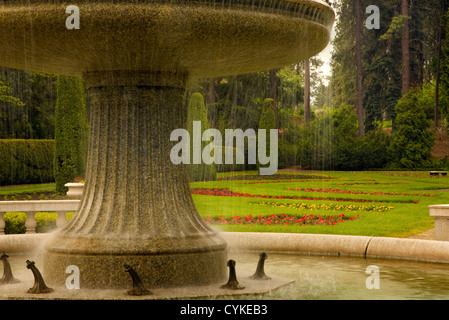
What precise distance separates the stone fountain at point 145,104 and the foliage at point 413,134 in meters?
30.0

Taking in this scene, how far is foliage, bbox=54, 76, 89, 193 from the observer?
17.4 metres

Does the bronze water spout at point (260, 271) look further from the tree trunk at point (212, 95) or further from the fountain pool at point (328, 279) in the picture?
the tree trunk at point (212, 95)

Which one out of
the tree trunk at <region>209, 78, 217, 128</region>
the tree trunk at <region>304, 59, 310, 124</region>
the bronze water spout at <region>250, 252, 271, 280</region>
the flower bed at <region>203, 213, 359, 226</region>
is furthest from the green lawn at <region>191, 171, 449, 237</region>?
the tree trunk at <region>304, 59, 310, 124</region>

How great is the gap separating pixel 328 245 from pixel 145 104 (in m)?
3.25

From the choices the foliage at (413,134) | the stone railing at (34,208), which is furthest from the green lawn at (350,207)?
the foliage at (413,134)

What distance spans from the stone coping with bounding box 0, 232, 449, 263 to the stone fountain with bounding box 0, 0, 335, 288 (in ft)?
5.03

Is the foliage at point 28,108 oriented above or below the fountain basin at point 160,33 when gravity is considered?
above

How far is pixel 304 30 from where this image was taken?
5504 millimetres

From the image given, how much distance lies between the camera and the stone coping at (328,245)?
7121mm

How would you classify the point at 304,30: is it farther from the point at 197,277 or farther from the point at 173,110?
the point at 197,277

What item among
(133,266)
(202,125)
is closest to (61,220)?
(133,266)

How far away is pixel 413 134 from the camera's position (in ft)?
113

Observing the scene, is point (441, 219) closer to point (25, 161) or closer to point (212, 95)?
point (25, 161)
